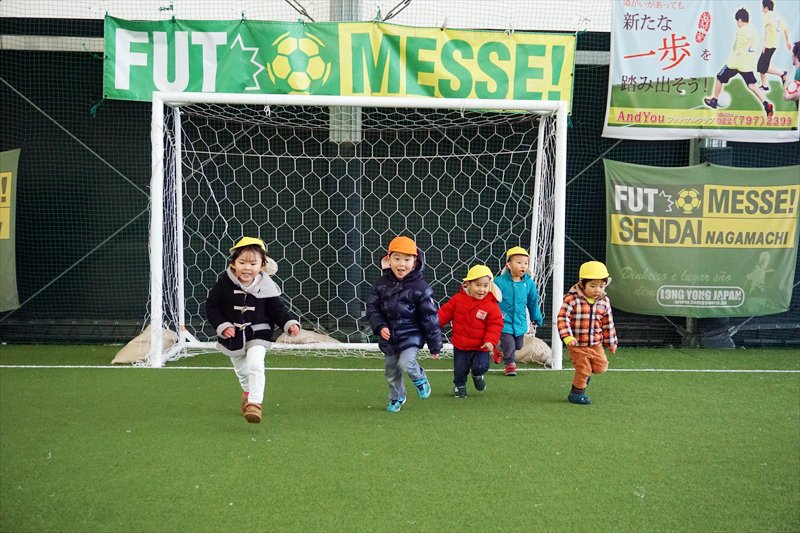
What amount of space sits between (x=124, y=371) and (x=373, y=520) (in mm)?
3360

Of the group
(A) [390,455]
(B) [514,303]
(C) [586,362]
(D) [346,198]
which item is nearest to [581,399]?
(C) [586,362]

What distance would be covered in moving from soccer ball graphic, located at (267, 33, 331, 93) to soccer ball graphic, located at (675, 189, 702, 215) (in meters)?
3.15

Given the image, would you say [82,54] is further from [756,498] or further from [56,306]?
[756,498]

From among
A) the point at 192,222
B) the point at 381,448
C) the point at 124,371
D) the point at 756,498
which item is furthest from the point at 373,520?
the point at 192,222

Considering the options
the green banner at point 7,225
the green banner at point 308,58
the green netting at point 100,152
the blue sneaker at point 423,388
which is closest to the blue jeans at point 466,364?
the blue sneaker at point 423,388

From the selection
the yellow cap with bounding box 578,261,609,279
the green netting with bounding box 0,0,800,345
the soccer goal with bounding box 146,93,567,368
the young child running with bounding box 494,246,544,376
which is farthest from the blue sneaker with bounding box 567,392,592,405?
the green netting with bounding box 0,0,800,345

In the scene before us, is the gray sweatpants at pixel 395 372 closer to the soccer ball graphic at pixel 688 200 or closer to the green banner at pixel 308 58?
the green banner at pixel 308 58

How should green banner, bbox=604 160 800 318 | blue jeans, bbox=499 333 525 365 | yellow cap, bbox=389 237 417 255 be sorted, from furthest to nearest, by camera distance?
1. green banner, bbox=604 160 800 318
2. blue jeans, bbox=499 333 525 365
3. yellow cap, bbox=389 237 417 255

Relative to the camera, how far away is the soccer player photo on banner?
21.5 ft

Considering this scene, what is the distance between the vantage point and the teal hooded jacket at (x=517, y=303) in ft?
18.5

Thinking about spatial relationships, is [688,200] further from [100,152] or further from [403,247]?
[100,152]

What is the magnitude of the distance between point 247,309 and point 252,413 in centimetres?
56

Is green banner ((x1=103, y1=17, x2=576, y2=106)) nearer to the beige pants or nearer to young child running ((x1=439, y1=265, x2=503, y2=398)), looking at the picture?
young child running ((x1=439, y1=265, x2=503, y2=398))

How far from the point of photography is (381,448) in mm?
3584
